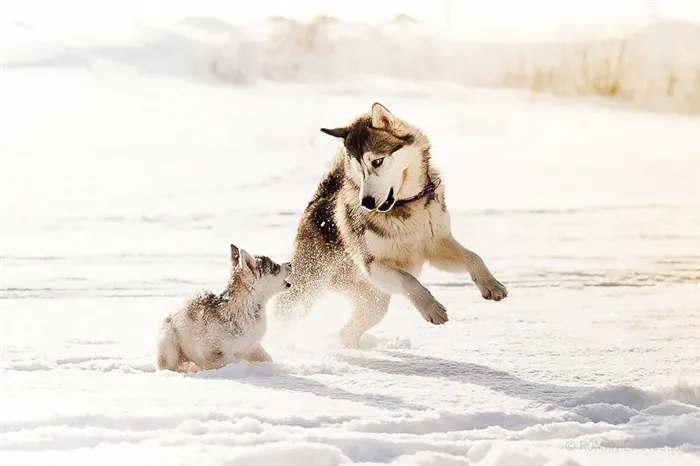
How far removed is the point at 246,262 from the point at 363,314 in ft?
1.51

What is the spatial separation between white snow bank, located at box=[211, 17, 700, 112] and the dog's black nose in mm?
600

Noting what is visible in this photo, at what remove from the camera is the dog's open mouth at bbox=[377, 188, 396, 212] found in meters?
2.02

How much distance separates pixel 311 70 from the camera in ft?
8.12

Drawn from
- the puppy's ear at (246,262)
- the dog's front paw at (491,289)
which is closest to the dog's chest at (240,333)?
the puppy's ear at (246,262)

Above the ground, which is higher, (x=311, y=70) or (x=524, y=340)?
(x=311, y=70)

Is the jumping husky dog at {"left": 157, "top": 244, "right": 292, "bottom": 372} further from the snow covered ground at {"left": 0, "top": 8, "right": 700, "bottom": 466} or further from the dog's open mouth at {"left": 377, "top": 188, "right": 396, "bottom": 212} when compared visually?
the dog's open mouth at {"left": 377, "top": 188, "right": 396, "bottom": 212}

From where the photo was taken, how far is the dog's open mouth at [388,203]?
2.02m

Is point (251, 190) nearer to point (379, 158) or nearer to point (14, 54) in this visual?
point (379, 158)

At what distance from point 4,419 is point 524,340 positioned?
139cm

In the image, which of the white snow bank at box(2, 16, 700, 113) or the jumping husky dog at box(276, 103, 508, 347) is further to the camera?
the white snow bank at box(2, 16, 700, 113)

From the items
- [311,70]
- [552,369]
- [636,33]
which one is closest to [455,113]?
[311,70]

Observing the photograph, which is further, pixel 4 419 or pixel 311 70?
pixel 311 70

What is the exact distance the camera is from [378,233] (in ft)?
6.84

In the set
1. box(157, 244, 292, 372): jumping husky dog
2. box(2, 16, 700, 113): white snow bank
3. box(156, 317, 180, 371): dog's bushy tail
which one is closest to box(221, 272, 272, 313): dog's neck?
box(157, 244, 292, 372): jumping husky dog
